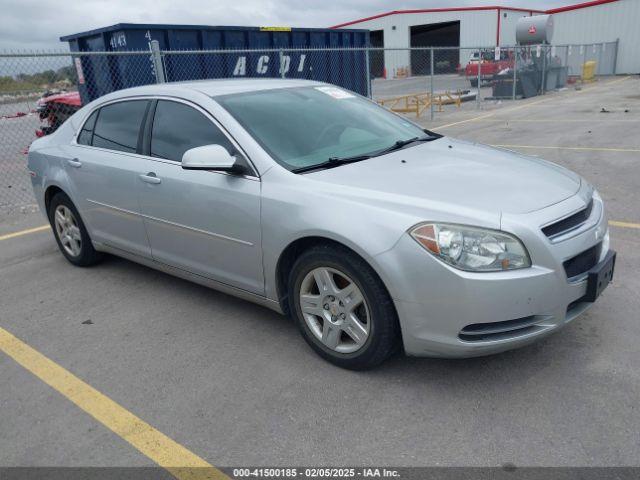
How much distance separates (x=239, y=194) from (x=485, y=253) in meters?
1.50

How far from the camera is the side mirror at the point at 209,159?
3271 millimetres

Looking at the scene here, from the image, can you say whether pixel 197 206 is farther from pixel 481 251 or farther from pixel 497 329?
pixel 497 329

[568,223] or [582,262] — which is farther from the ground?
[568,223]

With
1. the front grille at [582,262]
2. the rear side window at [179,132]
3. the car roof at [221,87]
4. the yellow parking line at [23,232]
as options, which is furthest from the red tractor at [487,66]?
the front grille at [582,262]

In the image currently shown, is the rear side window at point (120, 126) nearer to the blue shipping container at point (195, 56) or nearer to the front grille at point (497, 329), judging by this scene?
the front grille at point (497, 329)

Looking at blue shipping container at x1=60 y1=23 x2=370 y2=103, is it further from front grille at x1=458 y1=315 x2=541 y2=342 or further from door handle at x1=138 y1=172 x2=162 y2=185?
front grille at x1=458 y1=315 x2=541 y2=342

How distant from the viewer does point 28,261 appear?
542 centimetres

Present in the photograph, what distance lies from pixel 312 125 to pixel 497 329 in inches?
71.8

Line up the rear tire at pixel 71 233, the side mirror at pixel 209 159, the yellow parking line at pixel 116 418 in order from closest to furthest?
the yellow parking line at pixel 116 418 → the side mirror at pixel 209 159 → the rear tire at pixel 71 233

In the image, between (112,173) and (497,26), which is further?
(497,26)

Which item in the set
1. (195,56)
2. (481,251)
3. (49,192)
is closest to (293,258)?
(481,251)

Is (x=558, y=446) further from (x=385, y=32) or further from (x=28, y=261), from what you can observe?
(x=385, y=32)

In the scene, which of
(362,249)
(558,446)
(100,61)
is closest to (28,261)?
(362,249)

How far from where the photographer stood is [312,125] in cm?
373
